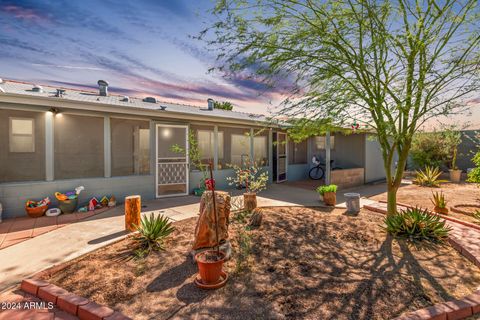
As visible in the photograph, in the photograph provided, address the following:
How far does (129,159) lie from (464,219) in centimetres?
840

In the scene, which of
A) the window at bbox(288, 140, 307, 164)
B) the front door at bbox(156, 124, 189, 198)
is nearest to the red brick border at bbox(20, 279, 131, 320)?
the front door at bbox(156, 124, 189, 198)

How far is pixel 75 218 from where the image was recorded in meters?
5.20

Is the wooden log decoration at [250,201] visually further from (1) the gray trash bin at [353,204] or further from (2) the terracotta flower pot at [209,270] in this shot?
(2) the terracotta flower pot at [209,270]

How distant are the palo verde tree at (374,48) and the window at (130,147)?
3.55 metres

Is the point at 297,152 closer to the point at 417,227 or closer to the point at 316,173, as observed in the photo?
the point at 316,173

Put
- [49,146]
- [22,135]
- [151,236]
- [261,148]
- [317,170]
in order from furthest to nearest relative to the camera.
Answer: [317,170] < [261,148] < [49,146] < [22,135] < [151,236]

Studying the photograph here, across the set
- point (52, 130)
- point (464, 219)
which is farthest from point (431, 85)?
point (52, 130)

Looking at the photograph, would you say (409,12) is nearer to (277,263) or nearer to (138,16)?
(277,263)

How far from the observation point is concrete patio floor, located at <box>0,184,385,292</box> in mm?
3115

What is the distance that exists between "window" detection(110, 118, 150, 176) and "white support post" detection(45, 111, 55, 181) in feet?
4.24

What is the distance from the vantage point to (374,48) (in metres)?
4.24

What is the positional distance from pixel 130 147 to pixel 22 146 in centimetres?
230

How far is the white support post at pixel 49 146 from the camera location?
5578 mm

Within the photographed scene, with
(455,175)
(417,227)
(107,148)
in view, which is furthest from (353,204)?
(455,175)
